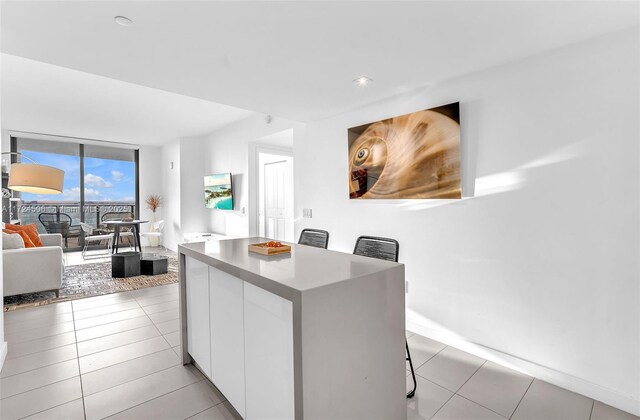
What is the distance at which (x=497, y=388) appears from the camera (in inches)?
80.4

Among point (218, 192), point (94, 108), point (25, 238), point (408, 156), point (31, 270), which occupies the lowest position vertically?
point (31, 270)

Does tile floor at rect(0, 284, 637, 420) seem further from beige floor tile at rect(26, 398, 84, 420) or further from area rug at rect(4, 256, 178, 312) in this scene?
area rug at rect(4, 256, 178, 312)

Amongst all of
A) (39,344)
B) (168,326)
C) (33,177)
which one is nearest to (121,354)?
(168,326)

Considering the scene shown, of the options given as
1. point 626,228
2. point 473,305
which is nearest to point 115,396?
point 473,305

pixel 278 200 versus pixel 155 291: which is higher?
pixel 278 200

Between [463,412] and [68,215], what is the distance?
8.59 metres

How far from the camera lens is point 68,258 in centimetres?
626

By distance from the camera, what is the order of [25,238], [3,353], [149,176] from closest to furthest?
[3,353] → [25,238] → [149,176]

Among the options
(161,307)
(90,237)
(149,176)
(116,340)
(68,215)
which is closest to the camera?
(116,340)

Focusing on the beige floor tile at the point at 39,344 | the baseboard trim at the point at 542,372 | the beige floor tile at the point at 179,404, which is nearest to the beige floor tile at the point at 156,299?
the beige floor tile at the point at 39,344

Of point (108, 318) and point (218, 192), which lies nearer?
point (108, 318)

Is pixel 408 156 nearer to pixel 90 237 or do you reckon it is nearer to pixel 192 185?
pixel 192 185

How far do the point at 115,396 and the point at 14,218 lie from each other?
22.5ft

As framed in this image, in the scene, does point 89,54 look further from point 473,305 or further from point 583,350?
point 583,350
